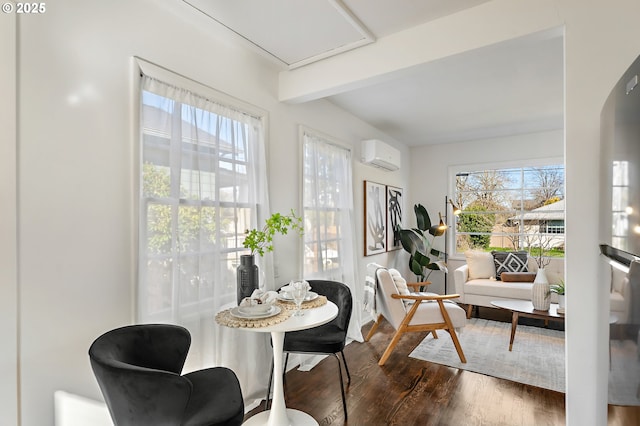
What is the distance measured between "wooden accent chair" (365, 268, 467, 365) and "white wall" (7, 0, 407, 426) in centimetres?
215

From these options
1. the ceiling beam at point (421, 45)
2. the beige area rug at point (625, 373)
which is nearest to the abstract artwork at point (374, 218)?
the ceiling beam at point (421, 45)

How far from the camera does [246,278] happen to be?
2.14 metres

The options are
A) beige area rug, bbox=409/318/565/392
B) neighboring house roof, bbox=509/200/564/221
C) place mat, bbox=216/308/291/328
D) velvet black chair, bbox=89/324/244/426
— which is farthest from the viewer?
neighboring house roof, bbox=509/200/564/221

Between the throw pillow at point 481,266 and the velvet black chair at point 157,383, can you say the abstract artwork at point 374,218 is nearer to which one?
the throw pillow at point 481,266

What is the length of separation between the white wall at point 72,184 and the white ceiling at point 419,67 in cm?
49

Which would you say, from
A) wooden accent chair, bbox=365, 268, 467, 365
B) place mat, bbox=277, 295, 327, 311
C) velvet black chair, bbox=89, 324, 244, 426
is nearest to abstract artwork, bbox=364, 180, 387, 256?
wooden accent chair, bbox=365, 268, 467, 365

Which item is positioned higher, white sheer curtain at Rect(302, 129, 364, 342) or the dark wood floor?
white sheer curtain at Rect(302, 129, 364, 342)

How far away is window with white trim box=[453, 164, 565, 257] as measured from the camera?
4.81 m

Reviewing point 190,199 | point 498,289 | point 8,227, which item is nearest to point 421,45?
point 190,199

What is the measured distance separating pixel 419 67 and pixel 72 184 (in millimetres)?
2048

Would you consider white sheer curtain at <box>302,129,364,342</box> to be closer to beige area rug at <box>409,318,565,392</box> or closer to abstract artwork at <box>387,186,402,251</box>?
beige area rug at <box>409,318,565,392</box>

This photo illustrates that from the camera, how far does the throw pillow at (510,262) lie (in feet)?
15.0

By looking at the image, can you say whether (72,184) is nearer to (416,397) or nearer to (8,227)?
(8,227)

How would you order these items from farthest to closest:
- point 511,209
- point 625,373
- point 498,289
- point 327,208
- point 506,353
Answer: point 511,209
point 498,289
point 327,208
point 506,353
point 625,373
